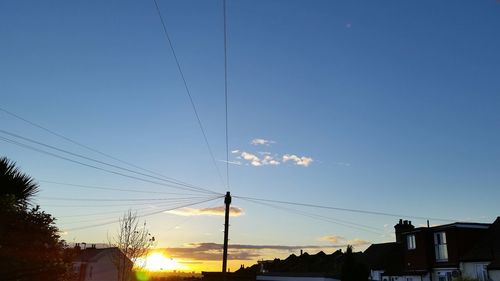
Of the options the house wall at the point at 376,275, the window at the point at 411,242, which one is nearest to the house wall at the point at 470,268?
the window at the point at 411,242

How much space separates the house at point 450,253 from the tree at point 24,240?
2654cm

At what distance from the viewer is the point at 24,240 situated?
14820 millimetres

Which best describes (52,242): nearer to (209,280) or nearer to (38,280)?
(38,280)

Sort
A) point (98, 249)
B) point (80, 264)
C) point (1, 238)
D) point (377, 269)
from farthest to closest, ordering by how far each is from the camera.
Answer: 1. point (98, 249)
2. point (80, 264)
3. point (377, 269)
4. point (1, 238)

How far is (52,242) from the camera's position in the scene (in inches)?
623

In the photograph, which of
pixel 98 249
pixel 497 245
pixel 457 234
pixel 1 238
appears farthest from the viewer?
pixel 98 249

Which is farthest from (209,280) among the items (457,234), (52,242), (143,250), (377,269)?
(52,242)

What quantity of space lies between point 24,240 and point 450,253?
3059 cm

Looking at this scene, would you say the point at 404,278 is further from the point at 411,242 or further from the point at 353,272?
the point at 353,272

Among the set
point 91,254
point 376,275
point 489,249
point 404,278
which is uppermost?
point 489,249

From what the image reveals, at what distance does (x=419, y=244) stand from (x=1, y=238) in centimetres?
3285

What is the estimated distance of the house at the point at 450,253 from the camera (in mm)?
31922

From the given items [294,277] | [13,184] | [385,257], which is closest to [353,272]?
[294,277]

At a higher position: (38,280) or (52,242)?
(52,242)
